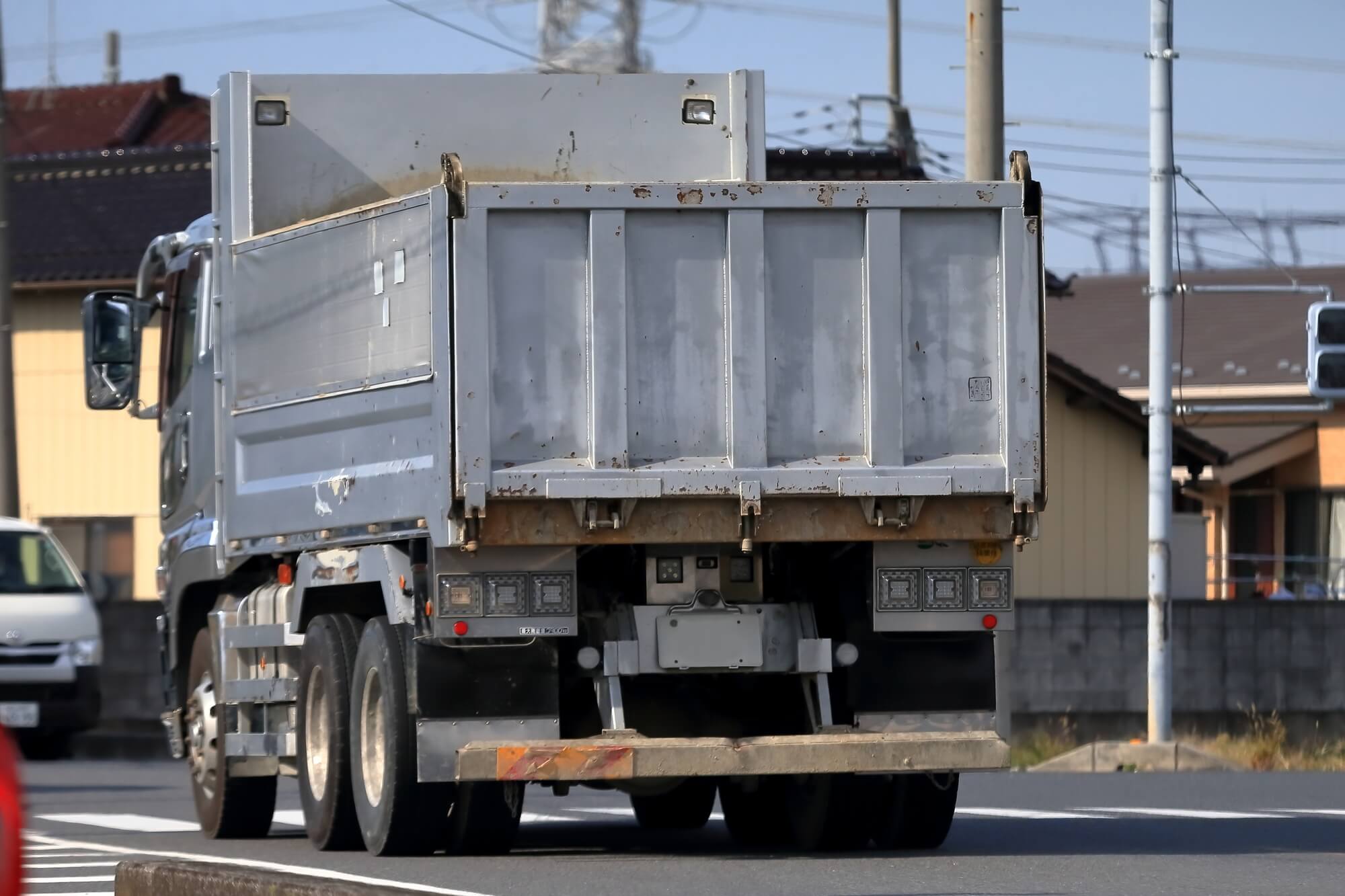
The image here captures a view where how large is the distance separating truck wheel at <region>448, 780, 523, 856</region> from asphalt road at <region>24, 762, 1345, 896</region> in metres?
0.12

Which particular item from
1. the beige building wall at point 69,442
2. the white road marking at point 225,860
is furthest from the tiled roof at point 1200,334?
the white road marking at point 225,860

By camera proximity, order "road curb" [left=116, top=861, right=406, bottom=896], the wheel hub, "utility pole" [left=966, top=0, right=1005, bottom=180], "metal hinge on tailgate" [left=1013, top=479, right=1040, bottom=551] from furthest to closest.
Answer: "utility pole" [left=966, top=0, right=1005, bottom=180] → the wheel hub → "metal hinge on tailgate" [left=1013, top=479, right=1040, bottom=551] → "road curb" [left=116, top=861, right=406, bottom=896]

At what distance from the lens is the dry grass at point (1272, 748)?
19.3 metres

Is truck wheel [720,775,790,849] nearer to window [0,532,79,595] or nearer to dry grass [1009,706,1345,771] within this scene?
dry grass [1009,706,1345,771]

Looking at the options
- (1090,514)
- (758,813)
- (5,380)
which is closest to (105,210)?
(5,380)

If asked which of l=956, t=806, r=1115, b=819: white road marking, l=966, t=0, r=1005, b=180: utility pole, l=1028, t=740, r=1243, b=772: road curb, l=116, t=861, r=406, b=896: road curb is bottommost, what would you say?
l=1028, t=740, r=1243, b=772: road curb

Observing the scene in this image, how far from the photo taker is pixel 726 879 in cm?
1009

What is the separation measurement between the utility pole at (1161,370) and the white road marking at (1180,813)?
466 centimetres

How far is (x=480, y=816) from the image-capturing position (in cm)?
1112

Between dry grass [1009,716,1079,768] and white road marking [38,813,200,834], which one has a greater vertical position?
white road marking [38,813,200,834]

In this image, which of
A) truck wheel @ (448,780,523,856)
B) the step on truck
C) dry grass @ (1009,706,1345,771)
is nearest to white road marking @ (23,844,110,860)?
the step on truck

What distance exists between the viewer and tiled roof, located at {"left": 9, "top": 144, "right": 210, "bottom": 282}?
2995 centimetres

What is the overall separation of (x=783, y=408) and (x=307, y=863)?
308 centimetres

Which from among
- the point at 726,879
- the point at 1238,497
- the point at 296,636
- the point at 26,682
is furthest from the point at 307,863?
the point at 1238,497
